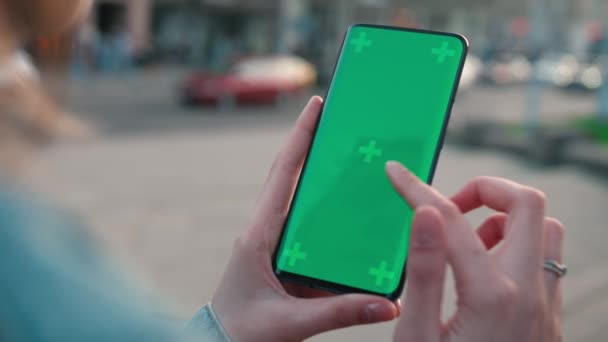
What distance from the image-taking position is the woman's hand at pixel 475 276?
3.09 feet

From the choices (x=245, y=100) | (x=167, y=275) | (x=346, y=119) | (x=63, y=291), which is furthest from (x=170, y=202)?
(x=245, y=100)

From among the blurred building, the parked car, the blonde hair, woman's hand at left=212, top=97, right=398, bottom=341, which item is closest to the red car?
the blurred building

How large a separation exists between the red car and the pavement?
2.76m

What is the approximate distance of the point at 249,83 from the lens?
21641mm

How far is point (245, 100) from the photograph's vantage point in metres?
21.8

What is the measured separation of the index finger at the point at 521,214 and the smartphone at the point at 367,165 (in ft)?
0.41

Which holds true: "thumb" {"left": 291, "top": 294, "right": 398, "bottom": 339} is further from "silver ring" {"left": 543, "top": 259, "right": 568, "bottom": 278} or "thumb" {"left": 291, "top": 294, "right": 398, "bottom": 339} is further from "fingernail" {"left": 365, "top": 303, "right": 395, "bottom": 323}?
"silver ring" {"left": 543, "top": 259, "right": 568, "bottom": 278}

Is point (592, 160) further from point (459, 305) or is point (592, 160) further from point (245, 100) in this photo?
point (245, 100)

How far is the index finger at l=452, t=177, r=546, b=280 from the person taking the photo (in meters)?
1.02

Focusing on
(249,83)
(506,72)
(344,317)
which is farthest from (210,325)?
(506,72)

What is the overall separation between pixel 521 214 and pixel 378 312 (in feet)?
0.81

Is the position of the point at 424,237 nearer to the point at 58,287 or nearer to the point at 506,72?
the point at 58,287

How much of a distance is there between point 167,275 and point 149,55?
29.1m

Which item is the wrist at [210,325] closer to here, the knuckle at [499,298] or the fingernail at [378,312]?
the fingernail at [378,312]
